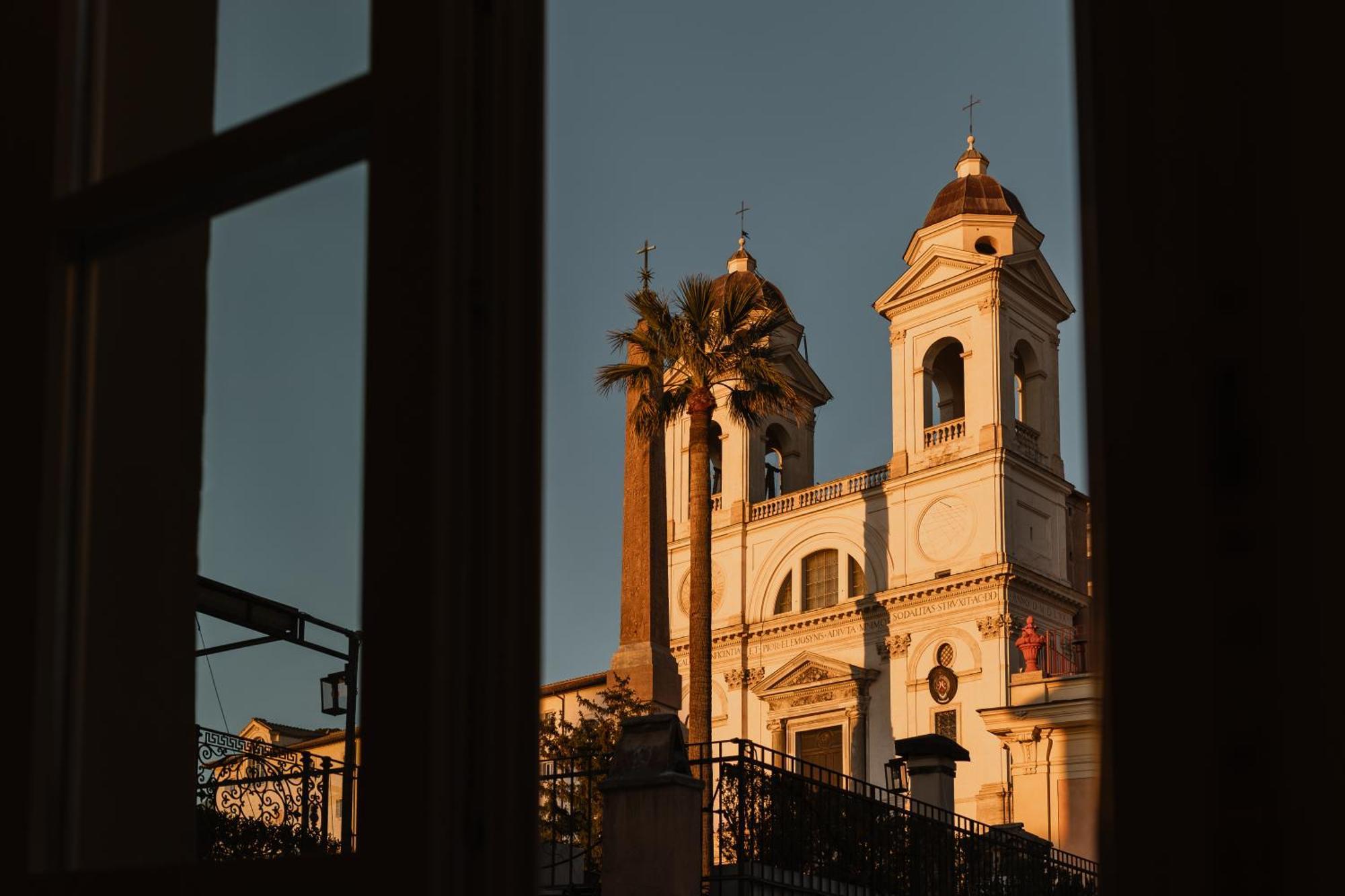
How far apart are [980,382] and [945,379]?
293cm

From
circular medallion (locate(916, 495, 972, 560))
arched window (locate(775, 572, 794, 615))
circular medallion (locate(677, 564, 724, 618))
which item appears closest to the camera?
circular medallion (locate(916, 495, 972, 560))

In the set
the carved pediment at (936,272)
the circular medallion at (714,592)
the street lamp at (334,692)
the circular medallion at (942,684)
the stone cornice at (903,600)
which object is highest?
the carved pediment at (936,272)

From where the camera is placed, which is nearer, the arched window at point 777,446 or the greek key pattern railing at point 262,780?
the greek key pattern railing at point 262,780

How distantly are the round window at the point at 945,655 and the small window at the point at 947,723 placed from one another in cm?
110

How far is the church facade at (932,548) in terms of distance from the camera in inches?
1446

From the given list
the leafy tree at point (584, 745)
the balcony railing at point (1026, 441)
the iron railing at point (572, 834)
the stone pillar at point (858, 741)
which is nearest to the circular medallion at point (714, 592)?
the stone pillar at point (858, 741)

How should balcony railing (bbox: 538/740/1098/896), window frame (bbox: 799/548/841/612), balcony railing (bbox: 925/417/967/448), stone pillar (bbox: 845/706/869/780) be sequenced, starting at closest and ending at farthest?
balcony railing (bbox: 538/740/1098/896)
balcony railing (bbox: 925/417/967/448)
stone pillar (bbox: 845/706/869/780)
window frame (bbox: 799/548/841/612)

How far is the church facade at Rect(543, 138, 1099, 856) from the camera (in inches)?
1446

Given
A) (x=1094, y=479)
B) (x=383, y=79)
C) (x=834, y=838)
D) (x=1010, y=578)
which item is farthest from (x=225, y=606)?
(x=1010, y=578)

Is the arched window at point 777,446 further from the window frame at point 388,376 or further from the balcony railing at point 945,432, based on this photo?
the window frame at point 388,376

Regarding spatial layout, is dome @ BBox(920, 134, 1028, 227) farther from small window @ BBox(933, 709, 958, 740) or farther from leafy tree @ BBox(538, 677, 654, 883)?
leafy tree @ BBox(538, 677, 654, 883)

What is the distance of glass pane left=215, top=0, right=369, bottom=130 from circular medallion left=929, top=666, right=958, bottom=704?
36.4 meters

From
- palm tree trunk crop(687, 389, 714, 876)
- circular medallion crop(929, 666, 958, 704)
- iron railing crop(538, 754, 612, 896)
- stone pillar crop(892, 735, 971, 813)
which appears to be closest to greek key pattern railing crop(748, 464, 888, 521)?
circular medallion crop(929, 666, 958, 704)

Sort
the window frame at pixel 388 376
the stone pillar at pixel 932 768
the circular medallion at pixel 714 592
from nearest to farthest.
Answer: the window frame at pixel 388 376
the stone pillar at pixel 932 768
the circular medallion at pixel 714 592
